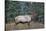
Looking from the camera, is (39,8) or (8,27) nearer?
(8,27)

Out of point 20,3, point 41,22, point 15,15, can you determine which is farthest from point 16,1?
point 41,22

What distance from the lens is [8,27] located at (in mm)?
1417

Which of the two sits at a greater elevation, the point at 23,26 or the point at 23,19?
the point at 23,19

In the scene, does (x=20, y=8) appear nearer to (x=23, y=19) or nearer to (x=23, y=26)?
(x=23, y=19)

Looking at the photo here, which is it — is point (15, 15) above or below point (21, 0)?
below

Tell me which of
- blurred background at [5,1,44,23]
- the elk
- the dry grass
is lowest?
the dry grass

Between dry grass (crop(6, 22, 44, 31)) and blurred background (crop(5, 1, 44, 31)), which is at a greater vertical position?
blurred background (crop(5, 1, 44, 31))

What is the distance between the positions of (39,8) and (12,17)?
1.69 ft

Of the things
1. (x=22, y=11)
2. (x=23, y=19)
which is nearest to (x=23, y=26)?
(x=23, y=19)

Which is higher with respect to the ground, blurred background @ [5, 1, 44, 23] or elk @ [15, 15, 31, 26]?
blurred background @ [5, 1, 44, 23]

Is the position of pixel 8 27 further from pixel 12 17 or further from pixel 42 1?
pixel 42 1

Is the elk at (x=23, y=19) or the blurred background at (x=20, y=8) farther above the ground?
the blurred background at (x=20, y=8)

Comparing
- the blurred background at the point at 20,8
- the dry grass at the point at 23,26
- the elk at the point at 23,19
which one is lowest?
the dry grass at the point at 23,26
